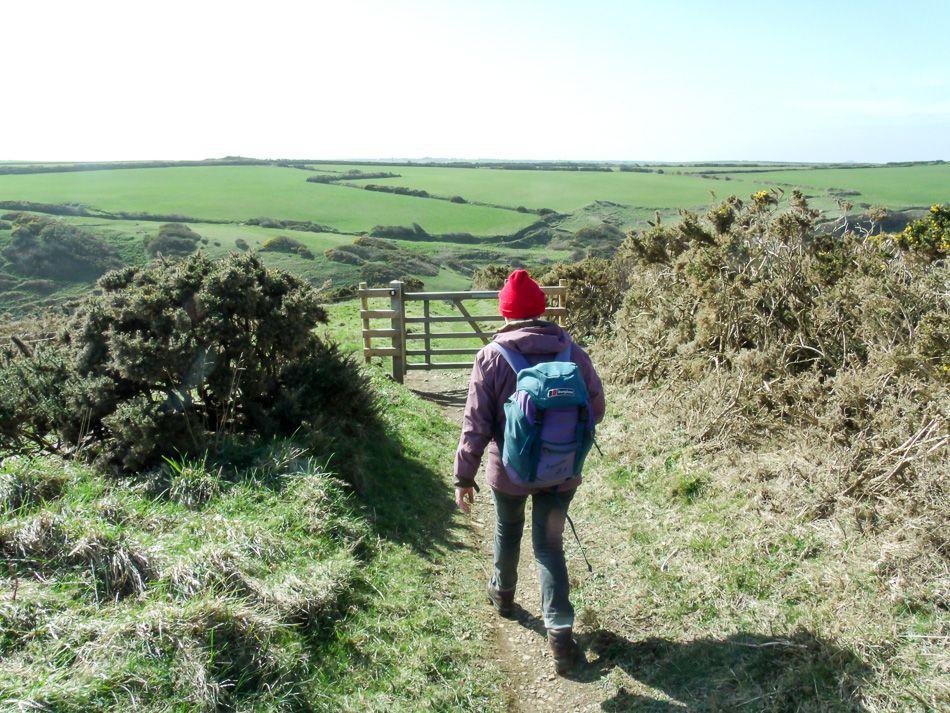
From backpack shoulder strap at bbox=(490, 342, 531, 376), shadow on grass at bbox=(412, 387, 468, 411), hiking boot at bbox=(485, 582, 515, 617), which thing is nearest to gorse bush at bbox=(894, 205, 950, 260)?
backpack shoulder strap at bbox=(490, 342, 531, 376)

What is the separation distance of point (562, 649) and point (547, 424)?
139cm

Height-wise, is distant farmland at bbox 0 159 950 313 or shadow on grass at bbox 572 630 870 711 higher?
distant farmland at bbox 0 159 950 313

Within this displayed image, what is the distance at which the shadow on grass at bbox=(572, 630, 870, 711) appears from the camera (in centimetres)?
312

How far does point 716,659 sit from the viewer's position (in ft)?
11.8

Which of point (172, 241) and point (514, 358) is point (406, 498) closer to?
point (514, 358)

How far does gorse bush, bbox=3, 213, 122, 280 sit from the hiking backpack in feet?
70.3

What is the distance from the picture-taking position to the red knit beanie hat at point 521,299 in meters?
3.86

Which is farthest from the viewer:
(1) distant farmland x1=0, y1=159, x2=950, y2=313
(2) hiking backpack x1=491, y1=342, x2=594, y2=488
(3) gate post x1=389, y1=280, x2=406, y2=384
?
(1) distant farmland x1=0, y1=159, x2=950, y2=313

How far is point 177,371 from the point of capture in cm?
548

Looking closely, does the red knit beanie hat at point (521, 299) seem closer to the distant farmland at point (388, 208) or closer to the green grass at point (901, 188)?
the distant farmland at point (388, 208)

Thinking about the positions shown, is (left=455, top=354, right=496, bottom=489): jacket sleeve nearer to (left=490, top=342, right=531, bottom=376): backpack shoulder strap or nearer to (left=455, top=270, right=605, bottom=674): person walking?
(left=455, top=270, right=605, bottom=674): person walking

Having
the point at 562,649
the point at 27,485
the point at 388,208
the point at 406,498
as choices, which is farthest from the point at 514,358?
the point at 388,208

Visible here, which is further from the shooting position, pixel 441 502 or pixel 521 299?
pixel 441 502

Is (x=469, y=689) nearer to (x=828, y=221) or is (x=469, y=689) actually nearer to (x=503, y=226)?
(x=828, y=221)
